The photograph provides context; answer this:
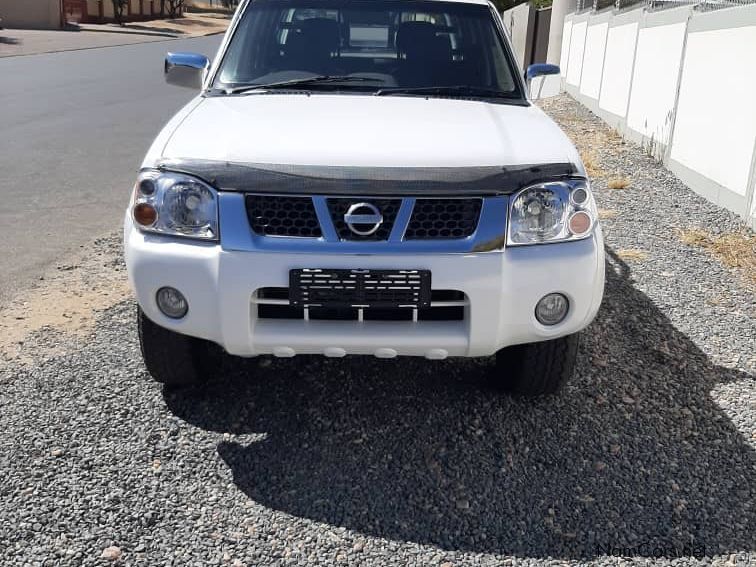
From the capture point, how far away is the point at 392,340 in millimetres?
2977

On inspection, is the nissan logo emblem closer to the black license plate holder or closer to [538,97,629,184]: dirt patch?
the black license plate holder

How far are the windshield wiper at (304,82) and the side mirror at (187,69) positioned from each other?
691 millimetres

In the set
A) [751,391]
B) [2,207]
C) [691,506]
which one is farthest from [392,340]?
[2,207]

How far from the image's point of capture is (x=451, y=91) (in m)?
4.06

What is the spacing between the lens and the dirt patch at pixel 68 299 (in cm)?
436

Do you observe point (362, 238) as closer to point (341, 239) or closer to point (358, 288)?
point (341, 239)

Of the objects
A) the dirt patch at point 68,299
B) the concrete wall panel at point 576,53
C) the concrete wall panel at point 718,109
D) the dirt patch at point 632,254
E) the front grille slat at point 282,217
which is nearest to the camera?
the front grille slat at point 282,217

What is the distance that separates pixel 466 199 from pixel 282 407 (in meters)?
1.34

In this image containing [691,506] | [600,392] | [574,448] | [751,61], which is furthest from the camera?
[751,61]

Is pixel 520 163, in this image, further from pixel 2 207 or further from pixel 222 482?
pixel 2 207

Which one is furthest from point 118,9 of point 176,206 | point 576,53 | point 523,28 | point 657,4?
point 176,206

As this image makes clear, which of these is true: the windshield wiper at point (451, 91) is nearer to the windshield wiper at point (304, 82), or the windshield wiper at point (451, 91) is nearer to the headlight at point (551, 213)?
the windshield wiper at point (304, 82)

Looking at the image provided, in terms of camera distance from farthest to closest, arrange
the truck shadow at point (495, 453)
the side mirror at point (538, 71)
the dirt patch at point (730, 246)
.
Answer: the dirt patch at point (730, 246), the side mirror at point (538, 71), the truck shadow at point (495, 453)

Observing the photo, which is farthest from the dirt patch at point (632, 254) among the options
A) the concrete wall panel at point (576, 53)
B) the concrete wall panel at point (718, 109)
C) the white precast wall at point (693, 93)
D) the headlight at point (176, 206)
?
the concrete wall panel at point (576, 53)
